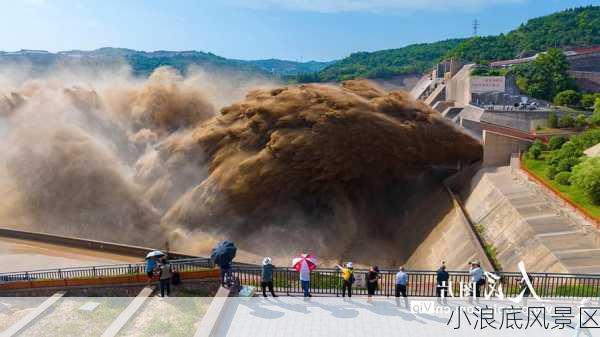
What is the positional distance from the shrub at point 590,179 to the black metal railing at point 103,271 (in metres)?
13.7

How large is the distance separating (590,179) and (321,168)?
41.8 ft

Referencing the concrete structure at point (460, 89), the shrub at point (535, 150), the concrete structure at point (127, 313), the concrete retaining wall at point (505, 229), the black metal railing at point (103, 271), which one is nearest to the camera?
the concrete structure at point (127, 313)

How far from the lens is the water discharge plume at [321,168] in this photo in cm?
2561

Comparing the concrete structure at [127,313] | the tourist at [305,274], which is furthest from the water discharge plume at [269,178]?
the tourist at [305,274]

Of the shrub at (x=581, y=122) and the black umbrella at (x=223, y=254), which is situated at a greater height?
the shrub at (x=581, y=122)

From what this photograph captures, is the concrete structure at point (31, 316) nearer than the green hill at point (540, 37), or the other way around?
the concrete structure at point (31, 316)

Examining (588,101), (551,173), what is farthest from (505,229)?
(588,101)

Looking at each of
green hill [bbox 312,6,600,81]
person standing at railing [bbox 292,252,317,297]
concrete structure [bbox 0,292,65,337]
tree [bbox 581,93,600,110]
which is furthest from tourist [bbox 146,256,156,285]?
green hill [bbox 312,6,600,81]

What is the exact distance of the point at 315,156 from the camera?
25.8m

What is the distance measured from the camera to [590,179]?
57.7 ft

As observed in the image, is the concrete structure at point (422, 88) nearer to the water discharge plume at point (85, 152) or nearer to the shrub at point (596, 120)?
the shrub at point (596, 120)

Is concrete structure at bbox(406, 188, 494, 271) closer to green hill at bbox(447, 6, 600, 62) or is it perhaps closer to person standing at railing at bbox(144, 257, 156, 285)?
person standing at railing at bbox(144, 257, 156, 285)

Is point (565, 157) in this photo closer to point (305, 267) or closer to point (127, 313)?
point (305, 267)

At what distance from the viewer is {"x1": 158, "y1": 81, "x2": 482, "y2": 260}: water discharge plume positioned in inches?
1008
